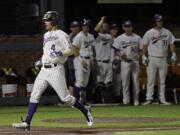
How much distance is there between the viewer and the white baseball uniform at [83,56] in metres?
18.1

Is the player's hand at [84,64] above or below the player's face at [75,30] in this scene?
below

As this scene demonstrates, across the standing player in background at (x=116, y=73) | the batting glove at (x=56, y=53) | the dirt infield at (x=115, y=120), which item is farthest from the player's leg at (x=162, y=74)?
the batting glove at (x=56, y=53)

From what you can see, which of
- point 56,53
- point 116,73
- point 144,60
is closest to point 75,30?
point 116,73

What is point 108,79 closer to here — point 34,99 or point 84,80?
point 84,80

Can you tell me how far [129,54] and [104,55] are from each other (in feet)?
2.54

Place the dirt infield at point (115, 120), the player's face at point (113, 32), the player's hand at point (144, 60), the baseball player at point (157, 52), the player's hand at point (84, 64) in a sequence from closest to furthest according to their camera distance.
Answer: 1. the dirt infield at point (115, 120)
2. the player's hand at point (84, 64)
3. the player's hand at point (144, 60)
4. the baseball player at point (157, 52)
5. the player's face at point (113, 32)

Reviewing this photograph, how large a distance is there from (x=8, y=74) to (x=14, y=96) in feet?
2.06

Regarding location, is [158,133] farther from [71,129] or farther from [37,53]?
[37,53]

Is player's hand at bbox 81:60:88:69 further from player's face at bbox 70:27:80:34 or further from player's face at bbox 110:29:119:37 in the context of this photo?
player's face at bbox 110:29:119:37

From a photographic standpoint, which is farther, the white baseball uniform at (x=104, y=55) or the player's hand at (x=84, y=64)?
the white baseball uniform at (x=104, y=55)

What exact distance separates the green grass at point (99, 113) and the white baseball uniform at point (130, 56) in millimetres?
859

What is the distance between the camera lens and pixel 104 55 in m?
18.8

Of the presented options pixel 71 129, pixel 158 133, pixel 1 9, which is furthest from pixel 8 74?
pixel 158 133

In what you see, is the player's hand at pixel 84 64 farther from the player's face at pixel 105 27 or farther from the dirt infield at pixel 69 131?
the dirt infield at pixel 69 131
